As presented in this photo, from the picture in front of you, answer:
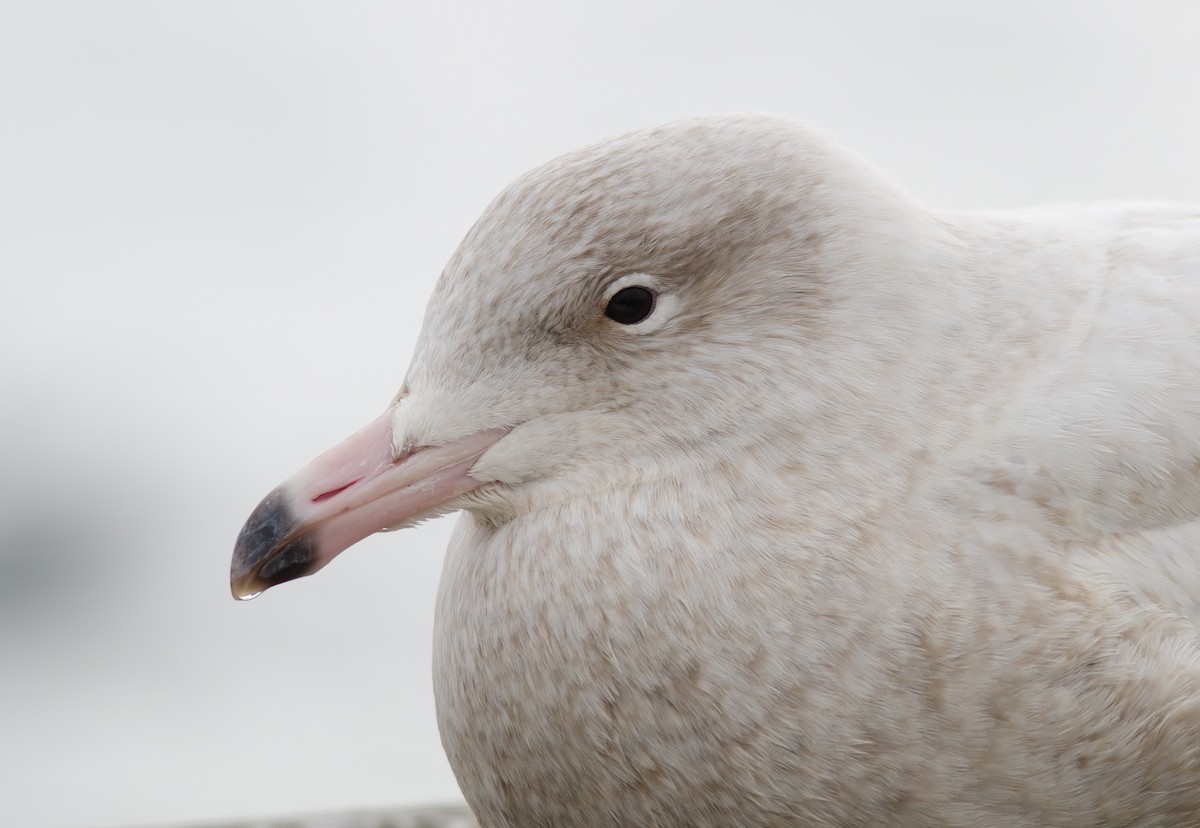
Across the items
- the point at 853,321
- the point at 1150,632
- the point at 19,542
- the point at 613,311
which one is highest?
the point at 19,542

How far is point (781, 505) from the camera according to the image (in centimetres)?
228

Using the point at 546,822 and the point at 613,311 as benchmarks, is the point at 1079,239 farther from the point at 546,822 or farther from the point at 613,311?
the point at 546,822

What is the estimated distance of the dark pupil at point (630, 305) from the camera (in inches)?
92.4

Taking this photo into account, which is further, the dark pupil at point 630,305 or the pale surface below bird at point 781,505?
the dark pupil at point 630,305

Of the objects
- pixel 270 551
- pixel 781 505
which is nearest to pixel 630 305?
pixel 781 505

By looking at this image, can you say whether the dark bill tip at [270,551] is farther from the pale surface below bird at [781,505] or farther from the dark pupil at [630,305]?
the dark pupil at [630,305]

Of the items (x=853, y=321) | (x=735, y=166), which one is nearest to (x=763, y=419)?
(x=853, y=321)

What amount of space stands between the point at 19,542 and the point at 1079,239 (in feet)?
19.1

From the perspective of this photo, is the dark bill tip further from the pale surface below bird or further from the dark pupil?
the dark pupil

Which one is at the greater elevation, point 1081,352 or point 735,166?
point 735,166

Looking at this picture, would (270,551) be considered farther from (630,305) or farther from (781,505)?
(781,505)

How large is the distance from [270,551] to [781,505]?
736 millimetres

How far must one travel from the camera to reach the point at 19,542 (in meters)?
7.20

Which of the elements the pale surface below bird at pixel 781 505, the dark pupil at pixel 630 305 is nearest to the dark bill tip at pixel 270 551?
the pale surface below bird at pixel 781 505
